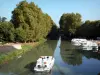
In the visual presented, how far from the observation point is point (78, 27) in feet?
333

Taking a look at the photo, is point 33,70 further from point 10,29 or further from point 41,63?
point 10,29

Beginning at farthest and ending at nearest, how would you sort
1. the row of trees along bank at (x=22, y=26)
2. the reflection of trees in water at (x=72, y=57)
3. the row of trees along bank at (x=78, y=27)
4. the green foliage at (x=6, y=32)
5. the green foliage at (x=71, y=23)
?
1. the green foliage at (x=71, y=23)
2. the row of trees along bank at (x=78, y=27)
3. the row of trees along bank at (x=22, y=26)
4. the green foliage at (x=6, y=32)
5. the reflection of trees in water at (x=72, y=57)

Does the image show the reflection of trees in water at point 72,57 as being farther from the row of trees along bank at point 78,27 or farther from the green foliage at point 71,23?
the green foliage at point 71,23

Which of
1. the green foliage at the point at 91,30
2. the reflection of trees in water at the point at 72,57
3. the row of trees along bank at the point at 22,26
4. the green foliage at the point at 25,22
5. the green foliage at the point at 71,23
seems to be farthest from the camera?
the green foliage at the point at 71,23

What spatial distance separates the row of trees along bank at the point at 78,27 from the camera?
282ft

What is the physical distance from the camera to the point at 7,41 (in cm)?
6253

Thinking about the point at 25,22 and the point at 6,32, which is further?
the point at 25,22

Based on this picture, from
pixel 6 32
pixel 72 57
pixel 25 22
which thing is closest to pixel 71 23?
pixel 25 22

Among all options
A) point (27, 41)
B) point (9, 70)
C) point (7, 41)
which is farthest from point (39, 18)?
point (9, 70)

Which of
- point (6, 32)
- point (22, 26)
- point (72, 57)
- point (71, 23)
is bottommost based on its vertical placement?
point (72, 57)

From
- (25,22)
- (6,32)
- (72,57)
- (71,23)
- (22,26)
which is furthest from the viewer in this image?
(71,23)

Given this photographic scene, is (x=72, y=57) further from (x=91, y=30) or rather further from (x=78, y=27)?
(x=78, y=27)

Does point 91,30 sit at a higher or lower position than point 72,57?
higher

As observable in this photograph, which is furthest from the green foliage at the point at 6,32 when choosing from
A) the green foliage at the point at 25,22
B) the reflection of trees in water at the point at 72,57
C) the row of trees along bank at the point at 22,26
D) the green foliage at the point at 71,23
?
the green foliage at the point at 71,23
